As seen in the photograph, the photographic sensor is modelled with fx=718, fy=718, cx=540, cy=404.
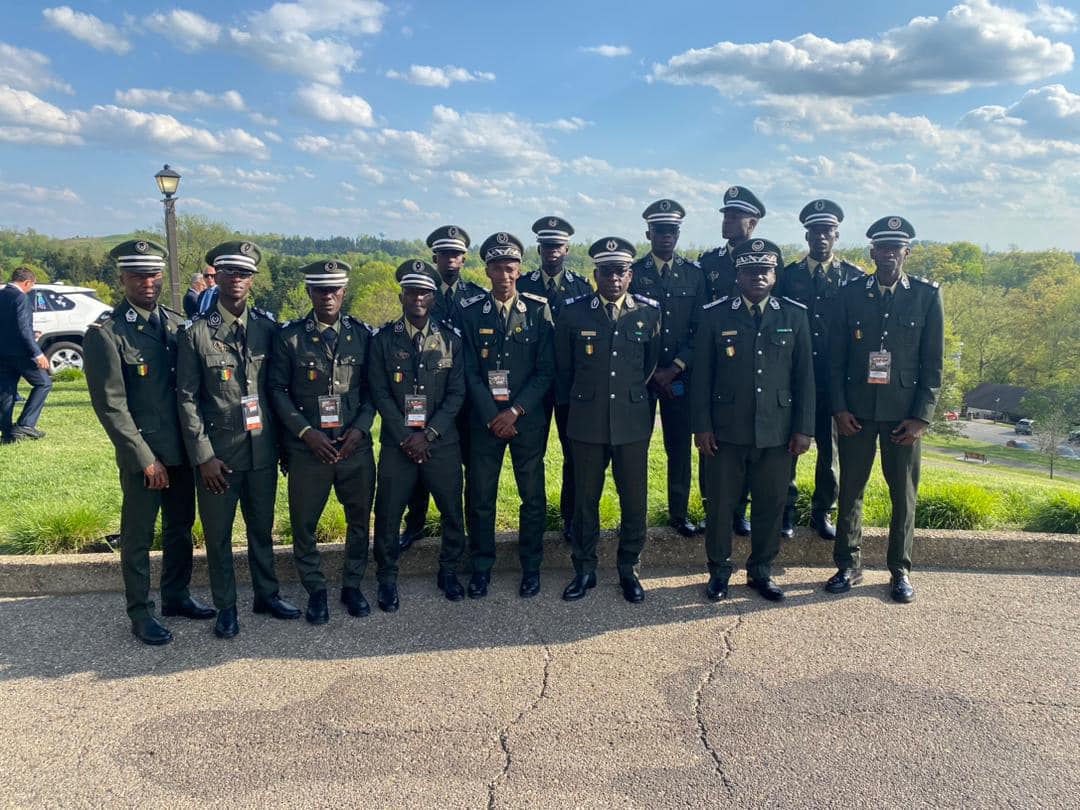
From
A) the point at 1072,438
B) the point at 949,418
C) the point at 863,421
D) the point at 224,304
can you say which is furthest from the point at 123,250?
the point at 1072,438

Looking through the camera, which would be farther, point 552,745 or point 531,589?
point 531,589

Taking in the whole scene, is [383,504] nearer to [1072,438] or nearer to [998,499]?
[998,499]

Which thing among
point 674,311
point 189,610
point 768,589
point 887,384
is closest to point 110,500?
point 189,610

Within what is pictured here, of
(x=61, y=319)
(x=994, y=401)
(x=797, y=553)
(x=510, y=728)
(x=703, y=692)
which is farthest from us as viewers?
(x=994, y=401)

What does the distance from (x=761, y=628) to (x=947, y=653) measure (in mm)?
1016

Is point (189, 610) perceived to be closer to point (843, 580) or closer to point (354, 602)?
point (354, 602)

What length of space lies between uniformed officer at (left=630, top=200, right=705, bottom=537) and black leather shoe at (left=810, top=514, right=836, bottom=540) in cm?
94

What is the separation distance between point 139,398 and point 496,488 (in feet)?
7.47

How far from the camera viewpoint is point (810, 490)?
19.6 ft

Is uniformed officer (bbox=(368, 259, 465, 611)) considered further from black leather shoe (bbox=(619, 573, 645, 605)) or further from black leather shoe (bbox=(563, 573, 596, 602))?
black leather shoe (bbox=(619, 573, 645, 605))

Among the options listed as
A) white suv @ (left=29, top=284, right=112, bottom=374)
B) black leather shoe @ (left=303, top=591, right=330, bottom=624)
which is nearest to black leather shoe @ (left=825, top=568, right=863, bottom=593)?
black leather shoe @ (left=303, top=591, right=330, bottom=624)

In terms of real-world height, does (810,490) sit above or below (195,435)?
below

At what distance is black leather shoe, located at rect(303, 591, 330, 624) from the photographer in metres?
4.49

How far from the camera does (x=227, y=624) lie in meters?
4.34
